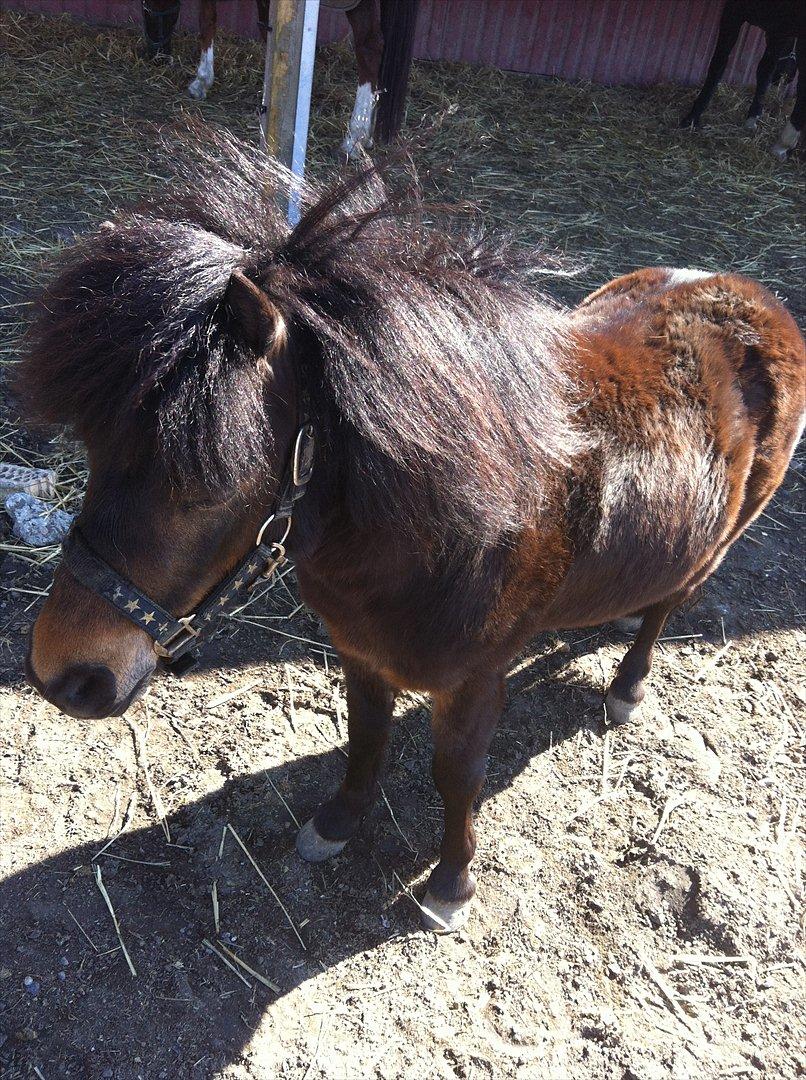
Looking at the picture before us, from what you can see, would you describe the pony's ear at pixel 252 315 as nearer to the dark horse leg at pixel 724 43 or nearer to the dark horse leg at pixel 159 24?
the dark horse leg at pixel 159 24

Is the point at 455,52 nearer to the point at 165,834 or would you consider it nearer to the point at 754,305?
the point at 754,305

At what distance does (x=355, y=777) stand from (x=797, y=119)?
815 centimetres

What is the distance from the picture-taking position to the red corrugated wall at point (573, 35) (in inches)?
322

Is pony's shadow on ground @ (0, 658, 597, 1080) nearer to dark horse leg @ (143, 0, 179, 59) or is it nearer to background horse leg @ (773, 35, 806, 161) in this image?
dark horse leg @ (143, 0, 179, 59)

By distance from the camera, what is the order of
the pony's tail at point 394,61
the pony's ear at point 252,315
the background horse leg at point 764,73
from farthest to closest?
the background horse leg at point 764,73
the pony's tail at point 394,61
the pony's ear at point 252,315

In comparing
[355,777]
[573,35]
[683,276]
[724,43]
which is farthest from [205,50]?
[355,777]

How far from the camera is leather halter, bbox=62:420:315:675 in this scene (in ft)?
4.31

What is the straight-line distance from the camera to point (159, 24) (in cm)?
679

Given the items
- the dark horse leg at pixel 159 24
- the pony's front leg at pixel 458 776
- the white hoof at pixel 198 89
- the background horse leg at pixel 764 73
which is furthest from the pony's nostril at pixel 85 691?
the background horse leg at pixel 764 73

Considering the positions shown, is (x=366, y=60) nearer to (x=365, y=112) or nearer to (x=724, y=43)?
(x=365, y=112)

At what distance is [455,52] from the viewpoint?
27.5 ft

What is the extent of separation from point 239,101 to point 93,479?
639 centimetres

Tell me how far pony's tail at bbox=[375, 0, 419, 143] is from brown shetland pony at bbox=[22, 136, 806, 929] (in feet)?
15.8

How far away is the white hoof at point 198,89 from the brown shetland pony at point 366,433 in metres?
5.77
